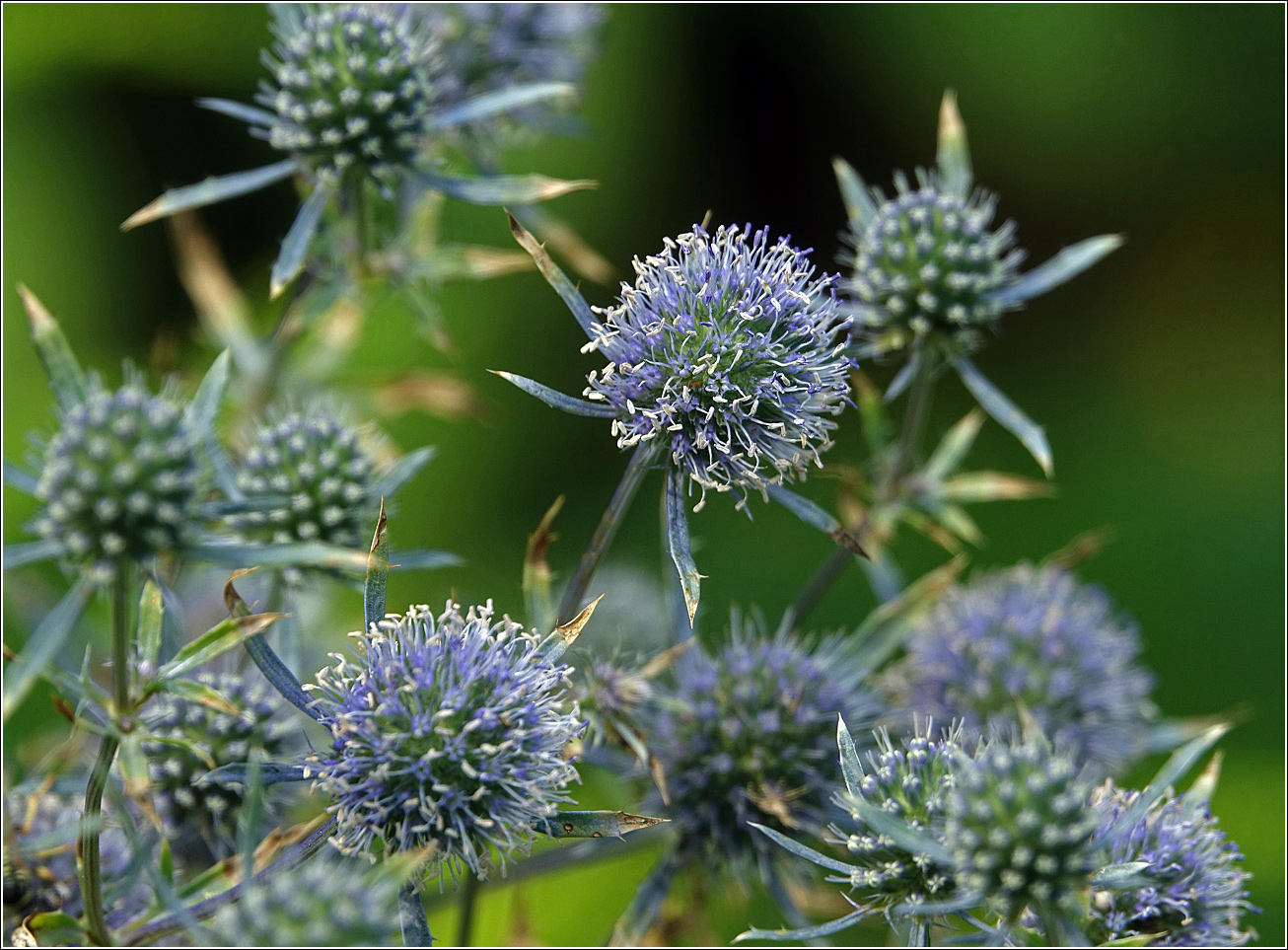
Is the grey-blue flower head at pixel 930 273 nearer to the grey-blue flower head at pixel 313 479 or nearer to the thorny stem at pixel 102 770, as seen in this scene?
the grey-blue flower head at pixel 313 479

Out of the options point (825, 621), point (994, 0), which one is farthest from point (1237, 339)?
point (825, 621)

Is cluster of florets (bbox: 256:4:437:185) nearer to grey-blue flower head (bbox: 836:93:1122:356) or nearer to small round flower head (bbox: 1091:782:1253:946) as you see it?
grey-blue flower head (bbox: 836:93:1122:356)

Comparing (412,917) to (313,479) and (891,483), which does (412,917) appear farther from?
(891,483)

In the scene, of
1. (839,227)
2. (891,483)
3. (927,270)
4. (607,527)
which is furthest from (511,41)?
(839,227)

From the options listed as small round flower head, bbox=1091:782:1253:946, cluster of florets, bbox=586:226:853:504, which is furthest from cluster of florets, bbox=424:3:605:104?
small round flower head, bbox=1091:782:1253:946

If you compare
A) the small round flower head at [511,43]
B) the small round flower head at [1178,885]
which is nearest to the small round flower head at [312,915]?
the small round flower head at [1178,885]
